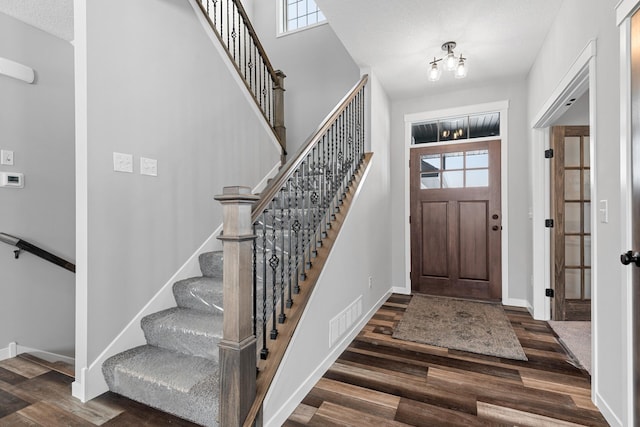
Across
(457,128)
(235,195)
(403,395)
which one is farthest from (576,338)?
(235,195)

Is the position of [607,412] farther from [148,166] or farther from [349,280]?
[148,166]

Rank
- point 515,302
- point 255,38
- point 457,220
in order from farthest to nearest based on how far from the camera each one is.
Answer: point 457,220, point 515,302, point 255,38

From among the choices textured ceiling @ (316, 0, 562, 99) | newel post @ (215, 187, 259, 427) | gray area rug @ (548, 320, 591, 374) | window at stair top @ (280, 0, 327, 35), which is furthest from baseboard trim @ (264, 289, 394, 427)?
window at stair top @ (280, 0, 327, 35)

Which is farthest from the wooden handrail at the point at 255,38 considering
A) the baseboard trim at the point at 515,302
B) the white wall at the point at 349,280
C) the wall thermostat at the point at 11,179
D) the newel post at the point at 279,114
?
the baseboard trim at the point at 515,302

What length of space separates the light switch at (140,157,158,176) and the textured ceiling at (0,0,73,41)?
1437 millimetres

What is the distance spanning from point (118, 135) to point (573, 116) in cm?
398

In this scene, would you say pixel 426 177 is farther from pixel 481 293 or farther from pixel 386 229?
pixel 481 293

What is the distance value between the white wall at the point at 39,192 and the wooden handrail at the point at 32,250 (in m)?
0.08

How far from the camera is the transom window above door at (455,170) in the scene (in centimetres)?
395

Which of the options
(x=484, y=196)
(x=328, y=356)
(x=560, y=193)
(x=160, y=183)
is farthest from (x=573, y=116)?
(x=160, y=183)

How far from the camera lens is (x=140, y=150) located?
218cm

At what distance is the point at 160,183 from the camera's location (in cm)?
232

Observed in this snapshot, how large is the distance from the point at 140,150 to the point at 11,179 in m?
1.23

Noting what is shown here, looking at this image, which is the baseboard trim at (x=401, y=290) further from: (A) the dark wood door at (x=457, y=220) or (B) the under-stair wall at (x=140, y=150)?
(B) the under-stair wall at (x=140, y=150)
